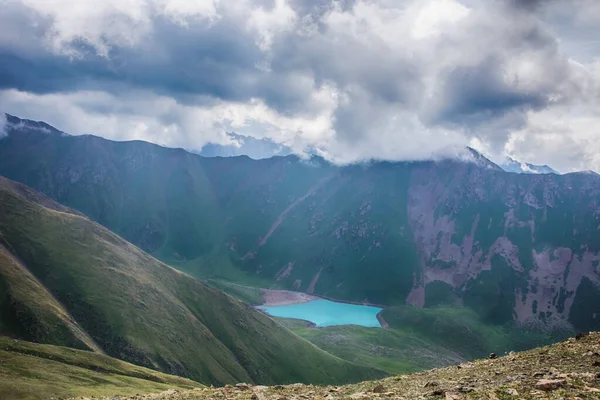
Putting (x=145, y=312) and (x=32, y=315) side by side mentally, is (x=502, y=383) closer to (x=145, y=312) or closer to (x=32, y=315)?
(x=32, y=315)

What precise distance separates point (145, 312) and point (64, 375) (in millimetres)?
65355

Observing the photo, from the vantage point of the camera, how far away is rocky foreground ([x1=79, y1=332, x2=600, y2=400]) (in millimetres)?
25766

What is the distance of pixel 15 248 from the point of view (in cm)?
16138

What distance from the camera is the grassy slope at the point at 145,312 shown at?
145500 mm

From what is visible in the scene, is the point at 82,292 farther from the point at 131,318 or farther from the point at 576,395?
the point at 576,395

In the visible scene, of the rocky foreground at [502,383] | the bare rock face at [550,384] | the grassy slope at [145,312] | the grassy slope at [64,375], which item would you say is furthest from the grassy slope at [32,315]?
the bare rock face at [550,384]

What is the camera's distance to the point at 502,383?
3027 centimetres

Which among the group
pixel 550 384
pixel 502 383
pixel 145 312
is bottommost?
pixel 145 312

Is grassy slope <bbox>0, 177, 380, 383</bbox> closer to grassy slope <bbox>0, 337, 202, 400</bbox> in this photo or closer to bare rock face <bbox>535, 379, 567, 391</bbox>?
grassy slope <bbox>0, 337, 202, 400</bbox>

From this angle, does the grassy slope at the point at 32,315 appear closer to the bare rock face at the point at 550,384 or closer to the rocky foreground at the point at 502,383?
the rocky foreground at the point at 502,383

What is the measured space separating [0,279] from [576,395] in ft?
487

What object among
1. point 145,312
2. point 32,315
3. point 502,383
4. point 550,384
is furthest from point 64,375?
point 550,384

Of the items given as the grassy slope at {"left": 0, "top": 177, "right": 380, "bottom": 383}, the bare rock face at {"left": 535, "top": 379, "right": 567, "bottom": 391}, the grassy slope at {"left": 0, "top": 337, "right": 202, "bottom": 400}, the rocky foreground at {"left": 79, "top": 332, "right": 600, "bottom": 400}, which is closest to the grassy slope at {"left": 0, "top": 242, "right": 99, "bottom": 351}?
the grassy slope at {"left": 0, "top": 177, "right": 380, "bottom": 383}

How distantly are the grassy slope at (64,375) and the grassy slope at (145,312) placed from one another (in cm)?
2755
